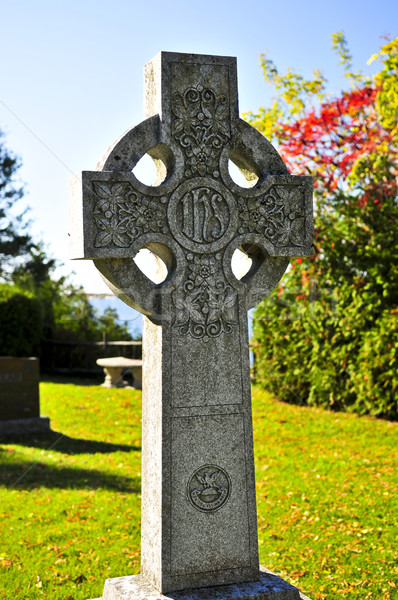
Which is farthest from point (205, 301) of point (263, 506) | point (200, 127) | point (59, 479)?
point (59, 479)

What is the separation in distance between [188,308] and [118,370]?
1136 centimetres

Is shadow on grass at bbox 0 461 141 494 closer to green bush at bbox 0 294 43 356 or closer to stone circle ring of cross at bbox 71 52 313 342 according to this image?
stone circle ring of cross at bbox 71 52 313 342

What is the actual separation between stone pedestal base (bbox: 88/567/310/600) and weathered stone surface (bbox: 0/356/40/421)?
6227mm

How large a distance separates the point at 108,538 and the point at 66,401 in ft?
24.3

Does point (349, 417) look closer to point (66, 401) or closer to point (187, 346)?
point (66, 401)

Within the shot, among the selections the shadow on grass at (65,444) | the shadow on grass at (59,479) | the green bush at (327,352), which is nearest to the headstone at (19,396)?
the shadow on grass at (65,444)

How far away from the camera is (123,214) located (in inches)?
132

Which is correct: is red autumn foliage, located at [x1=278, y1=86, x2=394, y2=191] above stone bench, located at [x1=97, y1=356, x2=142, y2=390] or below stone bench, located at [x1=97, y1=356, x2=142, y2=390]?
above

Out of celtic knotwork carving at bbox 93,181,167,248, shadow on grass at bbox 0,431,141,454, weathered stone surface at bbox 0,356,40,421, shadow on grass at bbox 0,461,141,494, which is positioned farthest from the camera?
weathered stone surface at bbox 0,356,40,421

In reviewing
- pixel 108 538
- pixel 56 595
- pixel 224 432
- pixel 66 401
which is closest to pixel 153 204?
pixel 224 432

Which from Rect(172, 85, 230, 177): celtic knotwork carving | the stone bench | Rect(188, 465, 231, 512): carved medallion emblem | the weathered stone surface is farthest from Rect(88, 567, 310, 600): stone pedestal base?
the stone bench

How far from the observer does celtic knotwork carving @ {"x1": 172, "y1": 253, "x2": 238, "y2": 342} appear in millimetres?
3420

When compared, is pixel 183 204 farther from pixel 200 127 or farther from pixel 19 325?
pixel 19 325

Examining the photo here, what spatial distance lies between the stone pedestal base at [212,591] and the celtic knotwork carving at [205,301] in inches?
51.1
